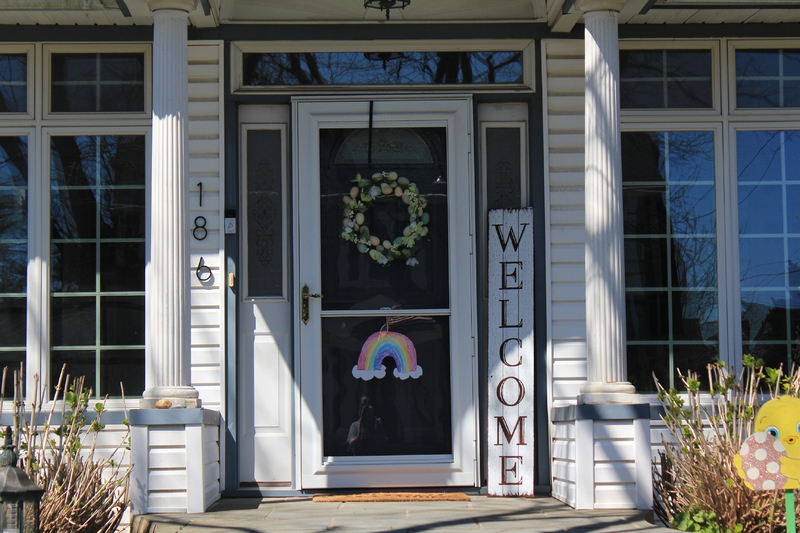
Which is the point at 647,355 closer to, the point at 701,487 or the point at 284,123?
the point at 701,487

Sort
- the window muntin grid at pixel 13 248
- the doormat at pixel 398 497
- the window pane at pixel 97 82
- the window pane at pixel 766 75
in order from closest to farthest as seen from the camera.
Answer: the doormat at pixel 398 497
the window muntin grid at pixel 13 248
the window pane at pixel 97 82
the window pane at pixel 766 75

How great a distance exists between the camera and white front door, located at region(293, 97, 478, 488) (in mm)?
6504

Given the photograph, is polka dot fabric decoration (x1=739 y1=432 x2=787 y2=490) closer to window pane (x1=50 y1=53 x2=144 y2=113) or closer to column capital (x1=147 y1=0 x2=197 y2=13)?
column capital (x1=147 y1=0 x2=197 y2=13)

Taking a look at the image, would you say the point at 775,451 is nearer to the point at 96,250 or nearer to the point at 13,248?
the point at 96,250

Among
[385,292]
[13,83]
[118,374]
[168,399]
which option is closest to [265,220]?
[385,292]

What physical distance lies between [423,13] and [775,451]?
12.5 feet

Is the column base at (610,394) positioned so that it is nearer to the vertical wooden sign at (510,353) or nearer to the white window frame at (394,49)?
the vertical wooden sign at (510,353)

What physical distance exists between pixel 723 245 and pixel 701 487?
85.5 inches

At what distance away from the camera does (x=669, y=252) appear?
668 cm

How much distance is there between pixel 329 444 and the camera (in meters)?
6.54

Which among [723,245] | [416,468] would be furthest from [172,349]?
[723,245]

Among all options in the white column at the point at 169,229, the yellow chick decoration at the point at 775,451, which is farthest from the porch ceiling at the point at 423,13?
the yellow chick decoration at the point at 775,451

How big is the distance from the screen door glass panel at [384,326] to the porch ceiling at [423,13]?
84 centimetres

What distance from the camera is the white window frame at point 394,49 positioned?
22.0 ft
